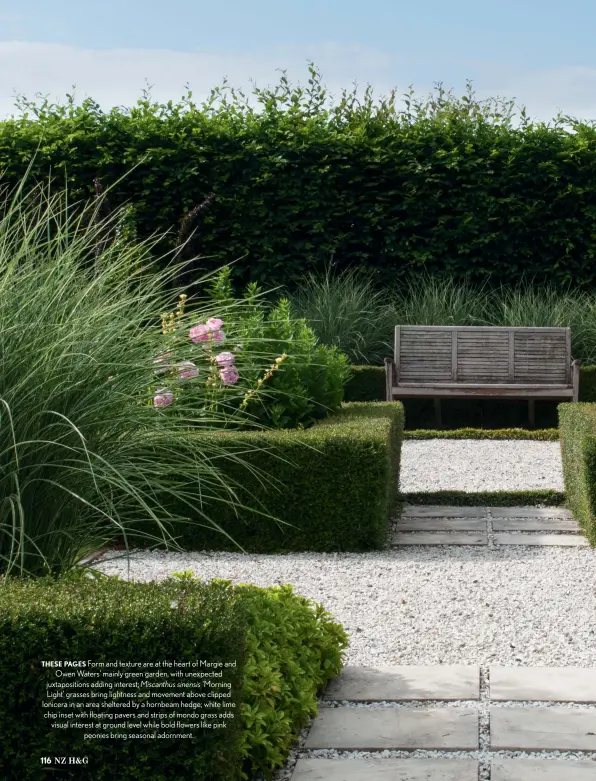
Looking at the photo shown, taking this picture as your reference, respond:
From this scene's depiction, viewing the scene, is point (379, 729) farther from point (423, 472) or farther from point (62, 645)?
point (423, 472)

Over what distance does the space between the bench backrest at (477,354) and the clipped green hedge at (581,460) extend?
2.87 metres

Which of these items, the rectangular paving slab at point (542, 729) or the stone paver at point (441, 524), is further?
the stone paver at point (441, 524)

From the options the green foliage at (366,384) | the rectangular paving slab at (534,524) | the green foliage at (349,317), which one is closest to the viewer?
the rectangular paving slab at (534,524)

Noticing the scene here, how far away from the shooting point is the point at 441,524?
17.9 ft

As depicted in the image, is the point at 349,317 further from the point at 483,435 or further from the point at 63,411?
the point at 63,411

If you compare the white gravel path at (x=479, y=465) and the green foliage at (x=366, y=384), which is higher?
the green foliage at (x=366, y=384)

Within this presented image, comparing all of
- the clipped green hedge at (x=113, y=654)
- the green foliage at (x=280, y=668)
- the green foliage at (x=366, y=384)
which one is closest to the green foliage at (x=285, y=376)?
the green foliage at (x=280, y=668)

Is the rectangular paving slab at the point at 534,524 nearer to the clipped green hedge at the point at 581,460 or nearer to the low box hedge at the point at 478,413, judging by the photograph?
the clipped green hedge at the point at 581,460

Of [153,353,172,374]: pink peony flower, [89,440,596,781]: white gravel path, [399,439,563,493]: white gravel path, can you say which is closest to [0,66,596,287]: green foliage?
[399,439,563,493]: white gravel path

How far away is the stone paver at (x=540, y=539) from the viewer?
16.4ft

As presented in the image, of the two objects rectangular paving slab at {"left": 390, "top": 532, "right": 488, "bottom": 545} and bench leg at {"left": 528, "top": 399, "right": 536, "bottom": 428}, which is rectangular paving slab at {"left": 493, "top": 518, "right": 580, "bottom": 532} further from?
bench leg at {"left": 528, "top": 399, "right": 536, "bottom": 428}

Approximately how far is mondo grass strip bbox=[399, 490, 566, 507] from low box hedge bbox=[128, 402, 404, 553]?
1.20 metres

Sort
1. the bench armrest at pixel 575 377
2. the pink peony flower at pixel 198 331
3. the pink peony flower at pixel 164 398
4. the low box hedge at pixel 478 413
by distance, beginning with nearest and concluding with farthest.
Answer: the pink peony flower at pixel 164 398 < the pink peony flower at pixel 198 331 < the bench armrest at pixel 575 377 < the low box hedge at pixel 478 413

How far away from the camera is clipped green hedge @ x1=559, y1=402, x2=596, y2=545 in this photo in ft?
16.0
